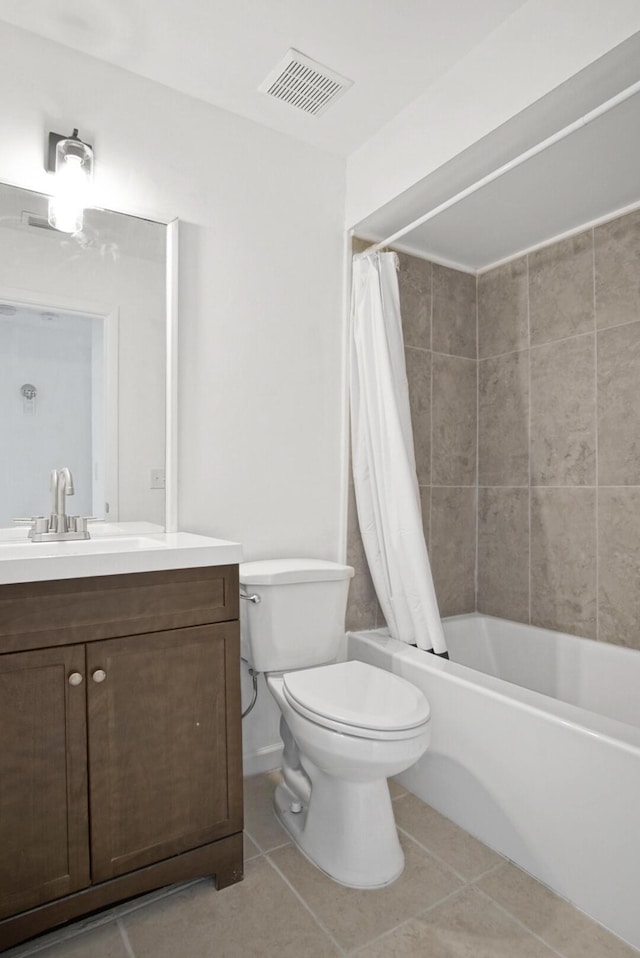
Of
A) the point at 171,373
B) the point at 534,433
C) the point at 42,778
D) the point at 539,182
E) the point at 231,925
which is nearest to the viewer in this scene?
the point at 42,778

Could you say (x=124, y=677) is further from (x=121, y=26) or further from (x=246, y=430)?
(x=121, y=26)

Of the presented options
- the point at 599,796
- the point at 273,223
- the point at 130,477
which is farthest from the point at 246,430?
the point at 599,796

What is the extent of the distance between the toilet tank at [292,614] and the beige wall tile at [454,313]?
128cm

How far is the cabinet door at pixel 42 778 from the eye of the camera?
1261mm

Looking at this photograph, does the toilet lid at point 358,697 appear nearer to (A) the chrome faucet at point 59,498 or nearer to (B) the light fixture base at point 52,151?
(A) the chrome faucet at point 59,498

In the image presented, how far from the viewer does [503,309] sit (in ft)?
8.89

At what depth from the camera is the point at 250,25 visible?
1688mm

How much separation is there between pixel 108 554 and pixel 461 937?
48.3 inches

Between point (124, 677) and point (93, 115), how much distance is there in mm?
1711

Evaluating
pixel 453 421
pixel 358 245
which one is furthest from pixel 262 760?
pixel 358 245

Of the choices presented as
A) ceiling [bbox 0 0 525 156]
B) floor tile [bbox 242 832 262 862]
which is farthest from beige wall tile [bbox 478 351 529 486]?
floor tile [bbox 242 832 262 862]

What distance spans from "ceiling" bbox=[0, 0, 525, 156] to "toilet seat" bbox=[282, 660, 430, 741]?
1914mm

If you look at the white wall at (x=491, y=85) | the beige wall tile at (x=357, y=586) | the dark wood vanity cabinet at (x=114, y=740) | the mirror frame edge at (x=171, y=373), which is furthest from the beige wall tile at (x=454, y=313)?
the dark wood vanity cabinet at (x=114, y=740)

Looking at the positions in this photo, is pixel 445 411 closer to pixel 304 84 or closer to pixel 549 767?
pixel 304 84
